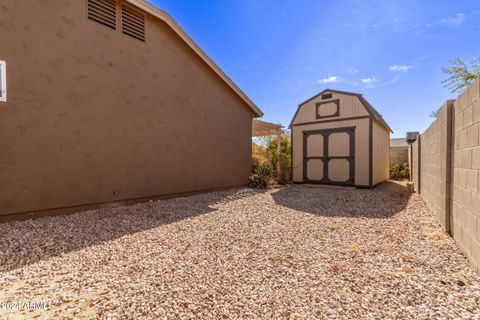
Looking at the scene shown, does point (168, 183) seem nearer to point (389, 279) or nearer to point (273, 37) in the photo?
point (389, 279)

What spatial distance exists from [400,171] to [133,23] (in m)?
13.8

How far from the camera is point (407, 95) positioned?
1083 centimetres

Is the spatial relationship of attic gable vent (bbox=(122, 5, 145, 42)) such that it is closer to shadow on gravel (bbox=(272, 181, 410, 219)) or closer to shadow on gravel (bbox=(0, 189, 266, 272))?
shadow on gravel (bbox=(0, 189, 266, 272))

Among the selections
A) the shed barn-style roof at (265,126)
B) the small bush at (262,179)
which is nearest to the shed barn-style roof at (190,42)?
the shed barn-style roof at (265,126)

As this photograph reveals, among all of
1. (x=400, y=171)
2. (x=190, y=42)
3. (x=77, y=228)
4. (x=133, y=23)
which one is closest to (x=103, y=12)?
(x=133, y=23)

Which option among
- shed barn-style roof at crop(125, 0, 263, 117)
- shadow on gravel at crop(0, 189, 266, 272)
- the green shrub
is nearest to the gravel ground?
shadow on gravel at crop(0, 189, 266, 272)

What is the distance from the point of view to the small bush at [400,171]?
11710mm

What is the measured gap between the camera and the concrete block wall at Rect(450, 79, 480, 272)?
2.05 metres

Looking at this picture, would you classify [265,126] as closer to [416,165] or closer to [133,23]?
[416,165]

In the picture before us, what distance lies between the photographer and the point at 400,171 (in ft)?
39.0

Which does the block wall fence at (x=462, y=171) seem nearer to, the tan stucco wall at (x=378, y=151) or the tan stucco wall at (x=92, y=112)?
the tan stucco wall at (x=378, y=151)

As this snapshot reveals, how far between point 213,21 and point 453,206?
852 cm

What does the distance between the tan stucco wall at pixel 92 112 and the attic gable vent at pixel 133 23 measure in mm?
156

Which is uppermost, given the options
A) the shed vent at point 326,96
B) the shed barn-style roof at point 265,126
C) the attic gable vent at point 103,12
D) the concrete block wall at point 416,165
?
the attic gable vent at point 103,12
